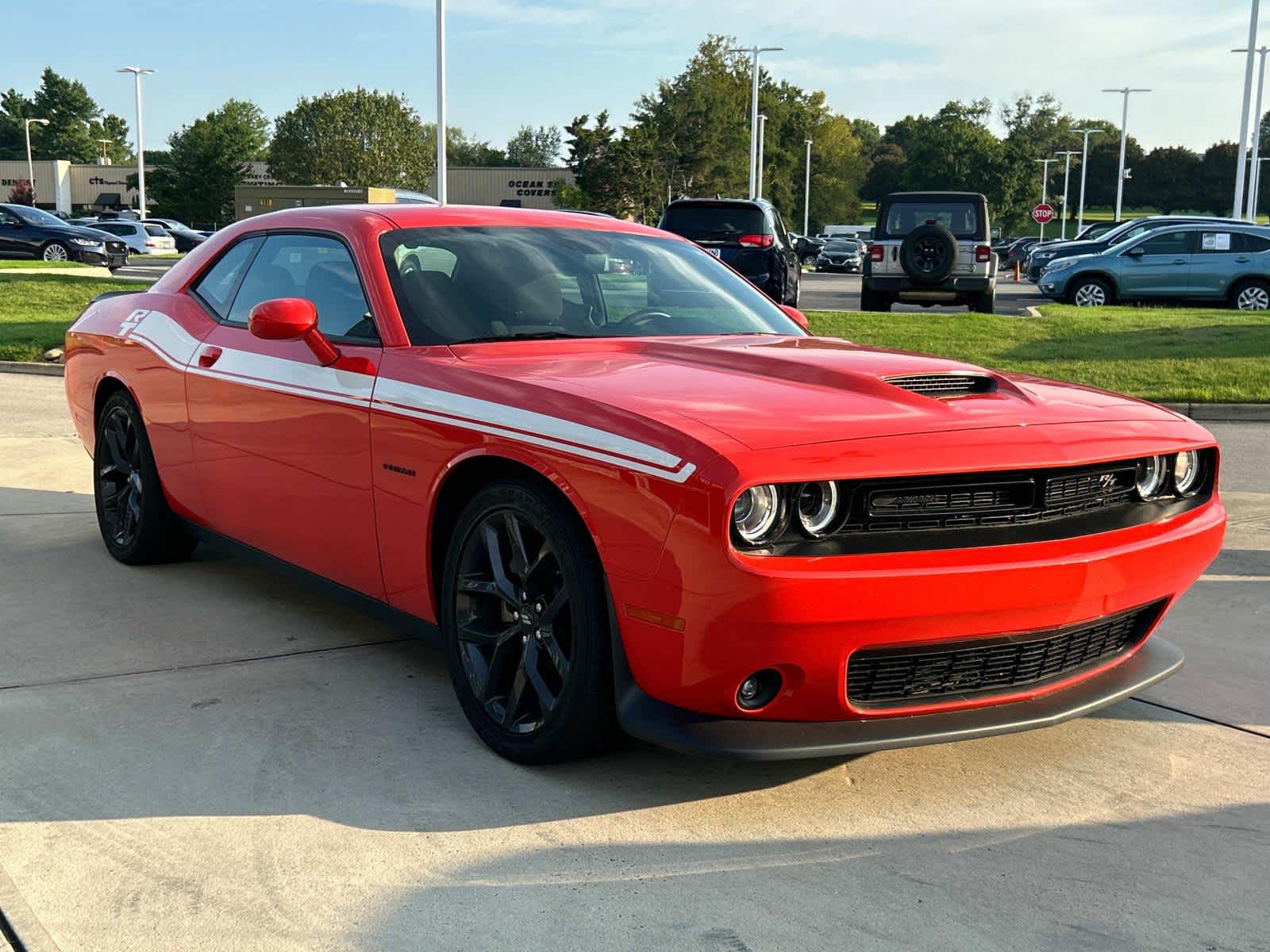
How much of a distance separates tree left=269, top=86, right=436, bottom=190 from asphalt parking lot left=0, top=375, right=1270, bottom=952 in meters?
67.3

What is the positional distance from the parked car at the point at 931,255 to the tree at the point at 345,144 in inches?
2043

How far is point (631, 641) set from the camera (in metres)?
3.21

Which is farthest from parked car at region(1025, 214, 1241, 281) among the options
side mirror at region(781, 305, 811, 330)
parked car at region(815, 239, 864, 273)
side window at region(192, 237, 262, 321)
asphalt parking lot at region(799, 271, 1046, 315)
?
side window at region(192, 237, 262, 321)

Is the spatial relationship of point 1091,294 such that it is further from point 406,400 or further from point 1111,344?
point 406,400

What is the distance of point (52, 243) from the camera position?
31984 mm

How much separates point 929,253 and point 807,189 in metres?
76.5

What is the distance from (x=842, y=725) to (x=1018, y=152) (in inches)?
3764

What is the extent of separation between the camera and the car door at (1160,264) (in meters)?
22.8

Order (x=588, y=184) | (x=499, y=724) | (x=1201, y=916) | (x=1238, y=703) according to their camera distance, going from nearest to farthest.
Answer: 1. (x=1201, y=916)
2. (x=499, y=724)
3. (x=1238, y=703)
4. (x=588, y=184)

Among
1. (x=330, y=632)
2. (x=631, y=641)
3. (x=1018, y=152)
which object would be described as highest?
(x=1018, y=152)

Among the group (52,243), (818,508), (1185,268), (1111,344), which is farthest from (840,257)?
(818,508)

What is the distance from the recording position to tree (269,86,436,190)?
69125mm

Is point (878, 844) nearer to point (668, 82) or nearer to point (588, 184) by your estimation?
point (588, 184)

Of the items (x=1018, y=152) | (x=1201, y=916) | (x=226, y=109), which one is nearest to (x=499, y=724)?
(x=1201, y=916)
